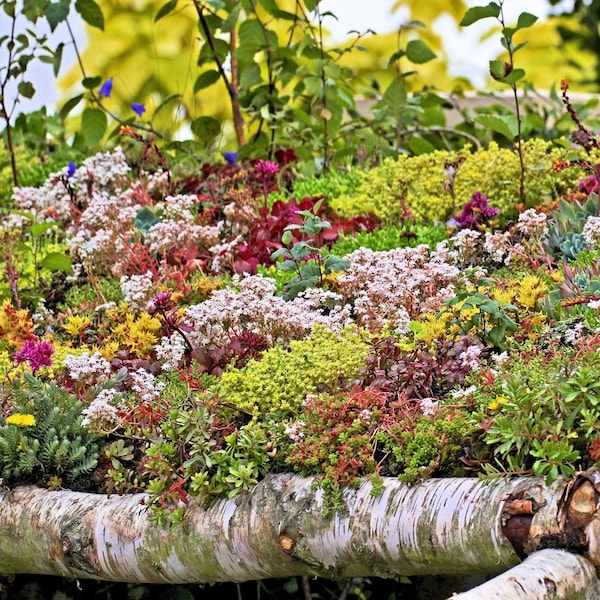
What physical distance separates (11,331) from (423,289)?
1.86 m

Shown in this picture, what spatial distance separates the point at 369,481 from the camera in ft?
9.90

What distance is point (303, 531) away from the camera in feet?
9.81

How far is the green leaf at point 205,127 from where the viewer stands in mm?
6894

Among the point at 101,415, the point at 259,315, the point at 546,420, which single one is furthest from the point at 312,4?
the point at 546,420

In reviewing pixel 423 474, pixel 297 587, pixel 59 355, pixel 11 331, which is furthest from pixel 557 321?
pixel 11 331

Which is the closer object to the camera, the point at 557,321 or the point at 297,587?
the point at 557,321

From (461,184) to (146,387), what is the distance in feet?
8.62

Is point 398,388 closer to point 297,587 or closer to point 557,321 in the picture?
point 557,321

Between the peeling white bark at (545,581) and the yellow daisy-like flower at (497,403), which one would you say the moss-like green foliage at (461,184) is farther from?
the peeling white bark at (545,581)

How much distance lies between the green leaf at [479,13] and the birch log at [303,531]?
2.47m

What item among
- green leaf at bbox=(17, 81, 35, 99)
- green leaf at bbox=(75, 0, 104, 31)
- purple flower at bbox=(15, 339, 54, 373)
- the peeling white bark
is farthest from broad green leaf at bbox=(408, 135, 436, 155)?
the peeling white bark

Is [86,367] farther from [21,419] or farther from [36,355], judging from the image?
[36,355]

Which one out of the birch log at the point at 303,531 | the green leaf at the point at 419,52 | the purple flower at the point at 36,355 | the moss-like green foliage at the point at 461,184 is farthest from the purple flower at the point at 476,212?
the birch log at the point at 303,531

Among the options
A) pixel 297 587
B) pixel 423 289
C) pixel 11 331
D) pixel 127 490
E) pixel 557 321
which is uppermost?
pixel 11 331
